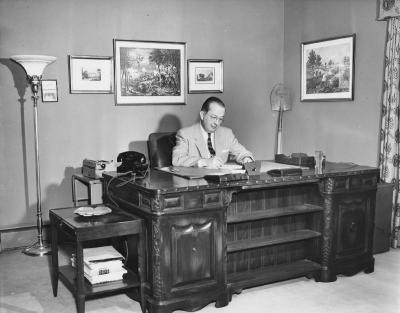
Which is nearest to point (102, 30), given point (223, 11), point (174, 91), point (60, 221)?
point (174, 91)

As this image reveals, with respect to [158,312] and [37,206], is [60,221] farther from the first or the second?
[37,206]

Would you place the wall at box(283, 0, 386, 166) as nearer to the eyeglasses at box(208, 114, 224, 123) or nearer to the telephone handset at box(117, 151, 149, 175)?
the eyeglasses at box(208, 114, 224, 123)

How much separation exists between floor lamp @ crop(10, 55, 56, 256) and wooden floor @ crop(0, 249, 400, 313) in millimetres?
669

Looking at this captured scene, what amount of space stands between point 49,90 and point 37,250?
1.77 m

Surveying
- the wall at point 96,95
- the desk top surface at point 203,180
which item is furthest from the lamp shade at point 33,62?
the desk top surface at point 203,180

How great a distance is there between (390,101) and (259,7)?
244cm

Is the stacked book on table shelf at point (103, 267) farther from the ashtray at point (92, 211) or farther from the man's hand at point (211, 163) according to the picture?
the man's hand at point (211, 163)

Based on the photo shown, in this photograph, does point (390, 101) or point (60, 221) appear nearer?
point (60, 221)

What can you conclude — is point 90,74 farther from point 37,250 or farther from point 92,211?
point 92,211

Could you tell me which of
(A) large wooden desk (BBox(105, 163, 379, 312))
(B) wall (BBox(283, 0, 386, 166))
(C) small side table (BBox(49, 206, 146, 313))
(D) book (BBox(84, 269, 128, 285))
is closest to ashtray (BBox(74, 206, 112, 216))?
(C) small side table (BBox(49, 206, 146, 313))

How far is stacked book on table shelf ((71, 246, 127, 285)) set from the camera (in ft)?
11.5

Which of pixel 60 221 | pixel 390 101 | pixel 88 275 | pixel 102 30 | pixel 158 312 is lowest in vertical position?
pixel 158 312

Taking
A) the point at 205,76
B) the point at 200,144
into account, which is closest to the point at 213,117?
the point at 200,144

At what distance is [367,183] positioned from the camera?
4.37m
